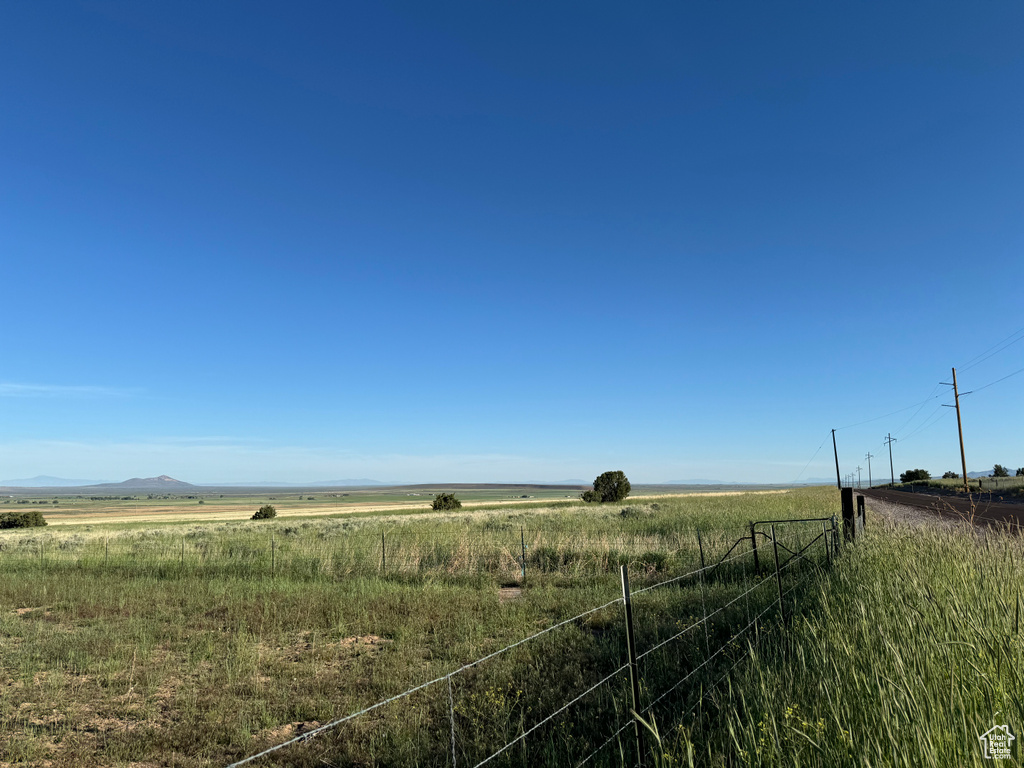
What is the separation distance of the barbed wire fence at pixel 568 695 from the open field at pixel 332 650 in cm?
4

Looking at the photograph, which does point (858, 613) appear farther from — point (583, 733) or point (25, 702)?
point (25, 702)

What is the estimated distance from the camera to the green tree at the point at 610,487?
54.4 metres

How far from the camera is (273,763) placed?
5699 mm

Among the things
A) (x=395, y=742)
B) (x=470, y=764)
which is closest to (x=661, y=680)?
(x=470, y=764)

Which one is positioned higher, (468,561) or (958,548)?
(958,548)

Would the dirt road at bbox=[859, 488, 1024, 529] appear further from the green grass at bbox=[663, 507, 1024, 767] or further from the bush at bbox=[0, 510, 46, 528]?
the bush at bbox=[0, 510, 46, 528]

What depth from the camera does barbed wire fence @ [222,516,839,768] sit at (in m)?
5.09

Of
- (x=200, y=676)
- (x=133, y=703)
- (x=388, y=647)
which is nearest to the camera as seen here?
(x=133, y=703)

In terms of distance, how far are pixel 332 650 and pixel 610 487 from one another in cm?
4777

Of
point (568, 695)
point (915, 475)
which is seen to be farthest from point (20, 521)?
point (915, 475)

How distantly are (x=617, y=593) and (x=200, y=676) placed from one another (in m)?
8.18

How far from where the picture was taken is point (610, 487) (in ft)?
180

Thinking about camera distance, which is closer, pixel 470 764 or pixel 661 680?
pixel 470 764

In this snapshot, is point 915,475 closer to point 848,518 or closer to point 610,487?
point 610,487
